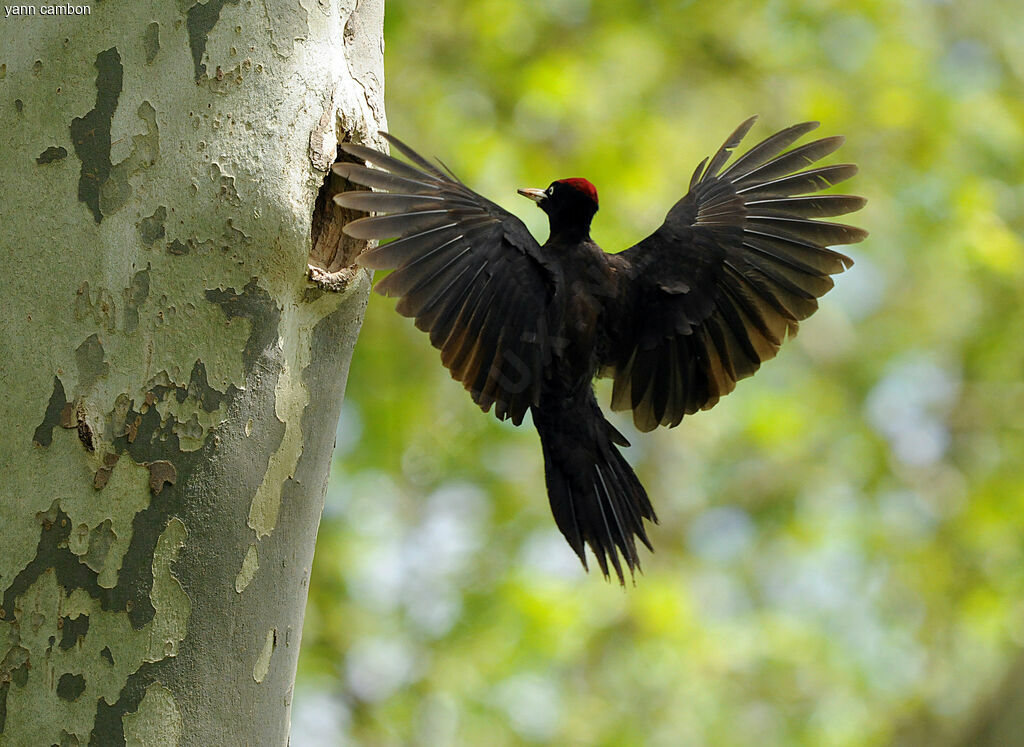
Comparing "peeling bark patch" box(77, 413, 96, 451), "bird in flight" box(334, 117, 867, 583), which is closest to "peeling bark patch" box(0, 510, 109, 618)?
"peeling bark patch" box(77, 413, 96, 451)

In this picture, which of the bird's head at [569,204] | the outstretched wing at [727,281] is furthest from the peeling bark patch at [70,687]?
the bird's head at [569,204]

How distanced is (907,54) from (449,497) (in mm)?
3994

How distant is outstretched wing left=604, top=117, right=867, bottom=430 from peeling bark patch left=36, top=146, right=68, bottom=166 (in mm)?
1473

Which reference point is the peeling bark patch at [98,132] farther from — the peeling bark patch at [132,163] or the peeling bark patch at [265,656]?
the peeling bark patch at [265,656]

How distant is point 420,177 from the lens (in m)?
1.96

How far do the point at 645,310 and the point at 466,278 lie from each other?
596 mm

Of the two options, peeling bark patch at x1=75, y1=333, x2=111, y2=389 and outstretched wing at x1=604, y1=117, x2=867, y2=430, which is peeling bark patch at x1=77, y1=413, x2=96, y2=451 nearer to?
peeling bark patch at x1=75, y1=333, x2=111, y2=389

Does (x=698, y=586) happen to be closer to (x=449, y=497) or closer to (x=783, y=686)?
(x=783, y=686)

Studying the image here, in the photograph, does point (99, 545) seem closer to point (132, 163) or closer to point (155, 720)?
point (155, 720)

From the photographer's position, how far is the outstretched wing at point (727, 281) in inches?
101

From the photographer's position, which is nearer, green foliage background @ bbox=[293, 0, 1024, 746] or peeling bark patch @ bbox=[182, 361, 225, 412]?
peeling bark patch @ bbox=[182, 361, 225, 412]

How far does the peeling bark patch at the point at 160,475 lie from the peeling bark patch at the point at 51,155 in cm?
44

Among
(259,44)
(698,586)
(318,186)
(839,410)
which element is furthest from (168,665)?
(839,410)

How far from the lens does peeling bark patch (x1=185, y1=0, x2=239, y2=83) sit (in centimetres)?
145
